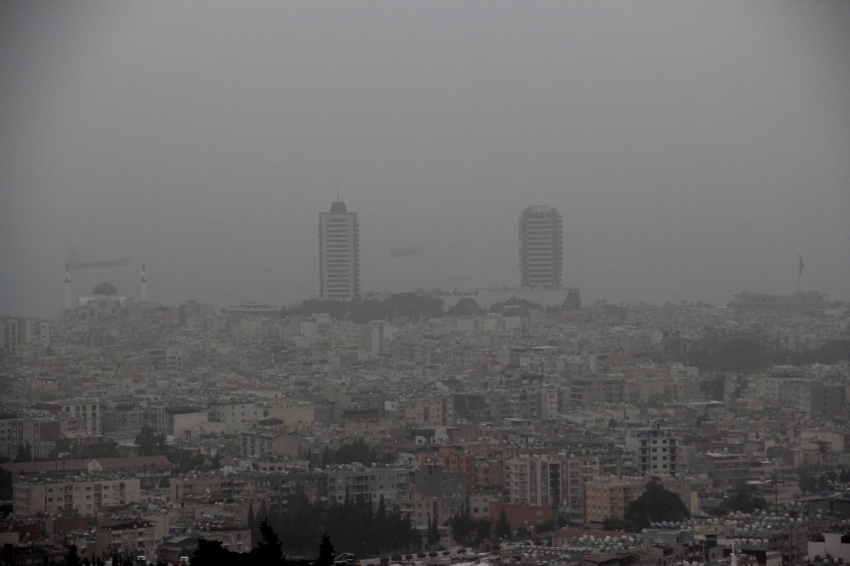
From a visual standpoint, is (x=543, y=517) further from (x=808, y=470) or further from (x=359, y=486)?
(x=808, y=470)

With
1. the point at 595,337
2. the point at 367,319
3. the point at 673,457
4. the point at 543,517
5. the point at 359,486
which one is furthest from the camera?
the point at 367,319

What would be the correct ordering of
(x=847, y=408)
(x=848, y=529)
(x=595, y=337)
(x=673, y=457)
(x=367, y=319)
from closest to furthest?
(x=848, y=529) < (x=673, y=457) < (x=847, y=408) < (x=595, y=337) < (x=367, y=319)

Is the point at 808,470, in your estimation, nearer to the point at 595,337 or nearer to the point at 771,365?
the point at 771,365

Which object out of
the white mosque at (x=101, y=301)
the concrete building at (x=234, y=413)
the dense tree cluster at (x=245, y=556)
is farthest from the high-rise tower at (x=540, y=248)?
the dense tree cluster at (x=245, y=556)

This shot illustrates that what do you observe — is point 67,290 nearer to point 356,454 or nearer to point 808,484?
point 356,454

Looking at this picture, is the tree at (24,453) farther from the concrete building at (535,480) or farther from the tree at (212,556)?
the tree at (212,556)

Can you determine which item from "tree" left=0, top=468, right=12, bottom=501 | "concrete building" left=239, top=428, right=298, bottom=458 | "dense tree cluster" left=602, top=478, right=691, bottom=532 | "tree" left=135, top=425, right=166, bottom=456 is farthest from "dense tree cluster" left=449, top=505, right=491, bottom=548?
"tree" left=135, top=425, right=166, bottom=456

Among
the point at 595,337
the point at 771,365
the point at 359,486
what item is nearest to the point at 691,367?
the point at 771,365

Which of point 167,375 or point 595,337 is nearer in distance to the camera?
point 167,375

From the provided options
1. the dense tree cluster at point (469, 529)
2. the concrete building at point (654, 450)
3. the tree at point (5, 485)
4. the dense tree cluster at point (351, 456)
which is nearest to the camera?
the dense tree cluster at point (469, 529)
